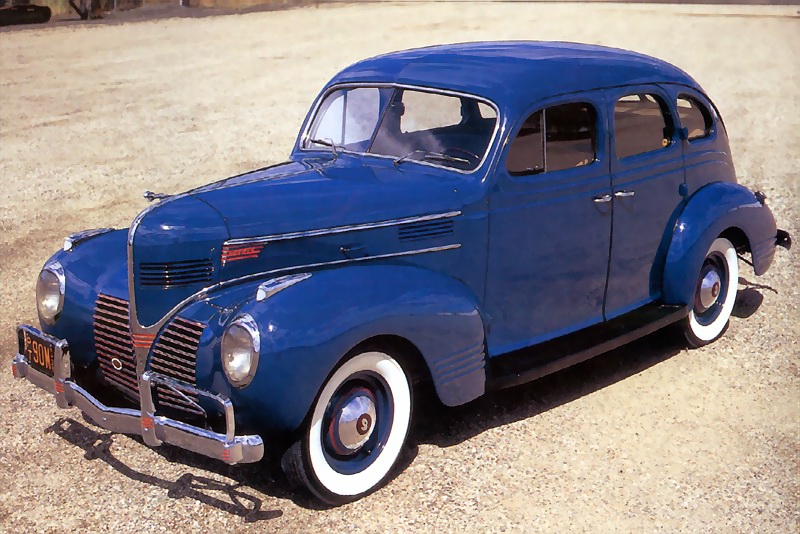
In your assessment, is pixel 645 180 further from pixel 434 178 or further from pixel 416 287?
pixel 416 287

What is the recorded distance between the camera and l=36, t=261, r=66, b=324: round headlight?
15.6 ft

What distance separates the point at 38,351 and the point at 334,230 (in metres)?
1.53

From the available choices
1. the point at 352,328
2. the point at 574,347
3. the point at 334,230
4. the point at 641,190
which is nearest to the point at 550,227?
the point at 574,347

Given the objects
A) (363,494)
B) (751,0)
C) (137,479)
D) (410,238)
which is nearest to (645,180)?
(410,238)

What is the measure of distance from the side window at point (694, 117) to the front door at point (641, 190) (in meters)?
0.20

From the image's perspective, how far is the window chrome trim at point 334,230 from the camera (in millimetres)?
4250

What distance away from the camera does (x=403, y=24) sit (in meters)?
28.9

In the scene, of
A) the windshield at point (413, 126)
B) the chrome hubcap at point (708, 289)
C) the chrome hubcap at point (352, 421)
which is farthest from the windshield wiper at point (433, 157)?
the chrome hubcap at point (708, 289)

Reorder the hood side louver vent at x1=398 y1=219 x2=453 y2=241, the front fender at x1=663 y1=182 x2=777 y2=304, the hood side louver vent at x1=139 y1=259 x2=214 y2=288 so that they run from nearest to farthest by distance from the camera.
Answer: the hood side louver vent at x1=139 y1=259 x2=214 y2=288 < the hood side louver vent at x1=398 y1=219 x2=453 y2=241 < the front fender at x1=663 y1=182 x2=777 y2=304

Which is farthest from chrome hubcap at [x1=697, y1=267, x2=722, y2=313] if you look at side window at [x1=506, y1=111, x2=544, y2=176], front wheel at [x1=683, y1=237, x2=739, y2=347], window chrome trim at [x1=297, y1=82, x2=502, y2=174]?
window chrome trim at [x1=297, y1=82, x2=502, y2=174]

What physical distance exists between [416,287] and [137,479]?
5.42 ft

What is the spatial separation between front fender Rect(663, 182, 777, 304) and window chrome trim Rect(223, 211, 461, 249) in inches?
69.2

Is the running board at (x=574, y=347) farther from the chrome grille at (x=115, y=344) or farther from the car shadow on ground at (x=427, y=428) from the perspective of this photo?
the chrome grille at (x=115, y=344)

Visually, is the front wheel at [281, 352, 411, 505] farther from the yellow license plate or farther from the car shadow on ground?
the yellow license plate
